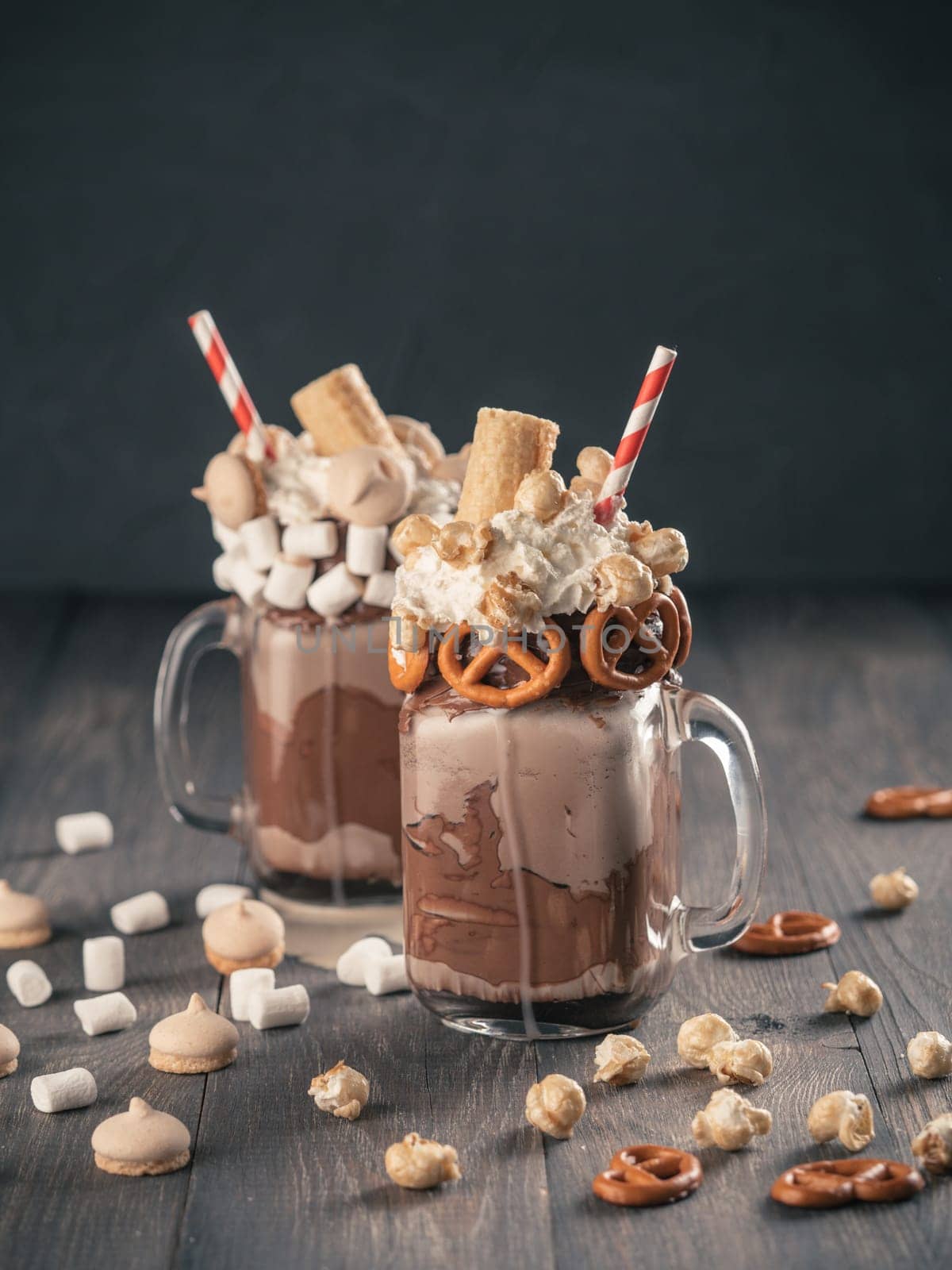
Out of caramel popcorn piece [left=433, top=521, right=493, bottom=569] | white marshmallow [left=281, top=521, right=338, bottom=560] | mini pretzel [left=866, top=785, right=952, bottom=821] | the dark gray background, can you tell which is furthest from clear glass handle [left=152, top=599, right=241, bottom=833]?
the dark gray background

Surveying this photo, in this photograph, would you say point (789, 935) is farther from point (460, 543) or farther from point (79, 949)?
point (79, 949)

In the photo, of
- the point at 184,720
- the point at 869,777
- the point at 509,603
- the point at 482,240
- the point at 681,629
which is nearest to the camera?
the point at 509,603

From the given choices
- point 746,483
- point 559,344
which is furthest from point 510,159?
point 746,483

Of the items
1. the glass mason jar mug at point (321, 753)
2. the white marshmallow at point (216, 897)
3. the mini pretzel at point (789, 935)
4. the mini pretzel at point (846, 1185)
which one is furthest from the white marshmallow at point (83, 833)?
the mini pretzel at point (846, 1185)

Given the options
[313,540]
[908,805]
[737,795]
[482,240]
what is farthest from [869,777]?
[482,240]

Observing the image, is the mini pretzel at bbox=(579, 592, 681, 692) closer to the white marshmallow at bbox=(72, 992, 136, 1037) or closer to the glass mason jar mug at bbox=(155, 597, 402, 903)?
the glass mason jar mug at bbox=(155, 597, 402, 903)
